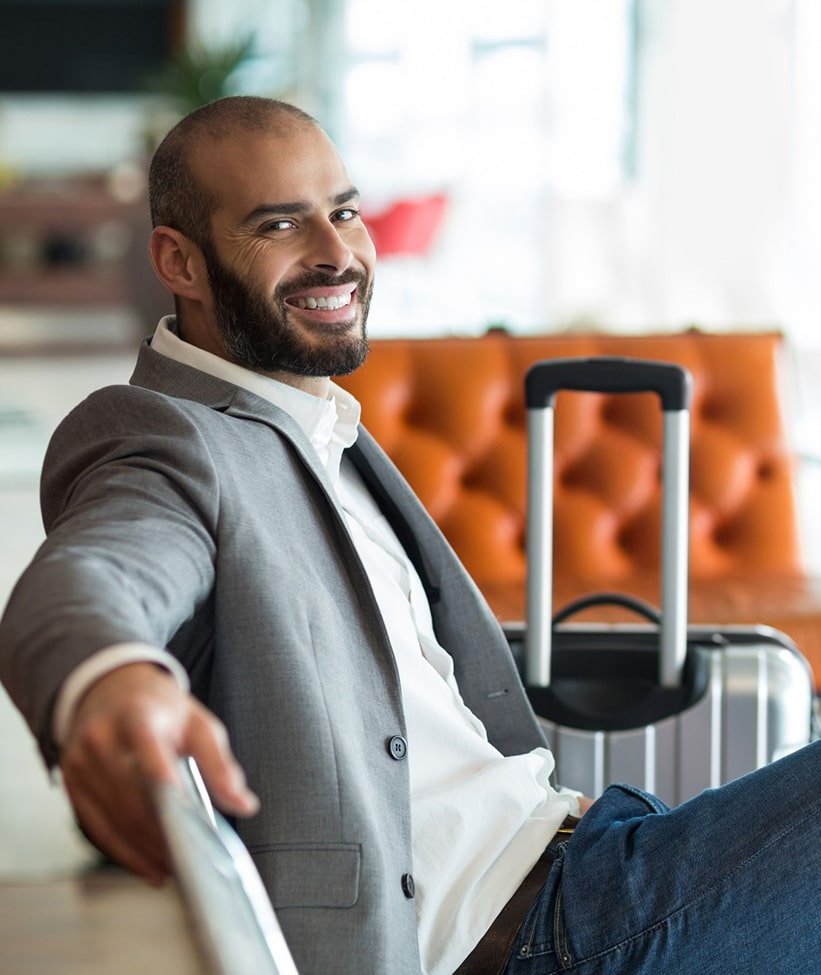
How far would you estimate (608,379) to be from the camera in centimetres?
185

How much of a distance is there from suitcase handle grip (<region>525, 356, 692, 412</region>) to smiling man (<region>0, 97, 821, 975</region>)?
0.38 m

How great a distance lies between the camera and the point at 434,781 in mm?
1316

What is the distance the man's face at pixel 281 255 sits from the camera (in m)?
1.35

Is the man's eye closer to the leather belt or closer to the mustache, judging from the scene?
the mustache

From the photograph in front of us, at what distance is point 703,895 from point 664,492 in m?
0.74

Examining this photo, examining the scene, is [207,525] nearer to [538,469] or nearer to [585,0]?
[538,469]

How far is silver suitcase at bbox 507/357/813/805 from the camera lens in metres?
1.82

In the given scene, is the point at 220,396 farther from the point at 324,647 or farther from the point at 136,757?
the point at 136,757

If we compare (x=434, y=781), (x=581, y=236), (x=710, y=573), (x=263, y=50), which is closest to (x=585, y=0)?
(x=581, y=236)

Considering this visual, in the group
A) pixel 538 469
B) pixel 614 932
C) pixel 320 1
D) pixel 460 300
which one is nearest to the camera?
pixel 614 932

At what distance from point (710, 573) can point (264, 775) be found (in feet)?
6.43

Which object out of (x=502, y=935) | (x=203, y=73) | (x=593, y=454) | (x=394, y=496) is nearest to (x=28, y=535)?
(x=593, y=454)

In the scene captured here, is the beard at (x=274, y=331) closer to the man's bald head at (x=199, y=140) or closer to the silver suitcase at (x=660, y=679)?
the man's bald head at (x=199, y=140)

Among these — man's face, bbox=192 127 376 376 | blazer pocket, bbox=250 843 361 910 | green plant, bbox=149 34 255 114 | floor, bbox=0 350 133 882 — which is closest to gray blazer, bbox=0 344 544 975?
blazer pocket, bbox=250 843 361 910
